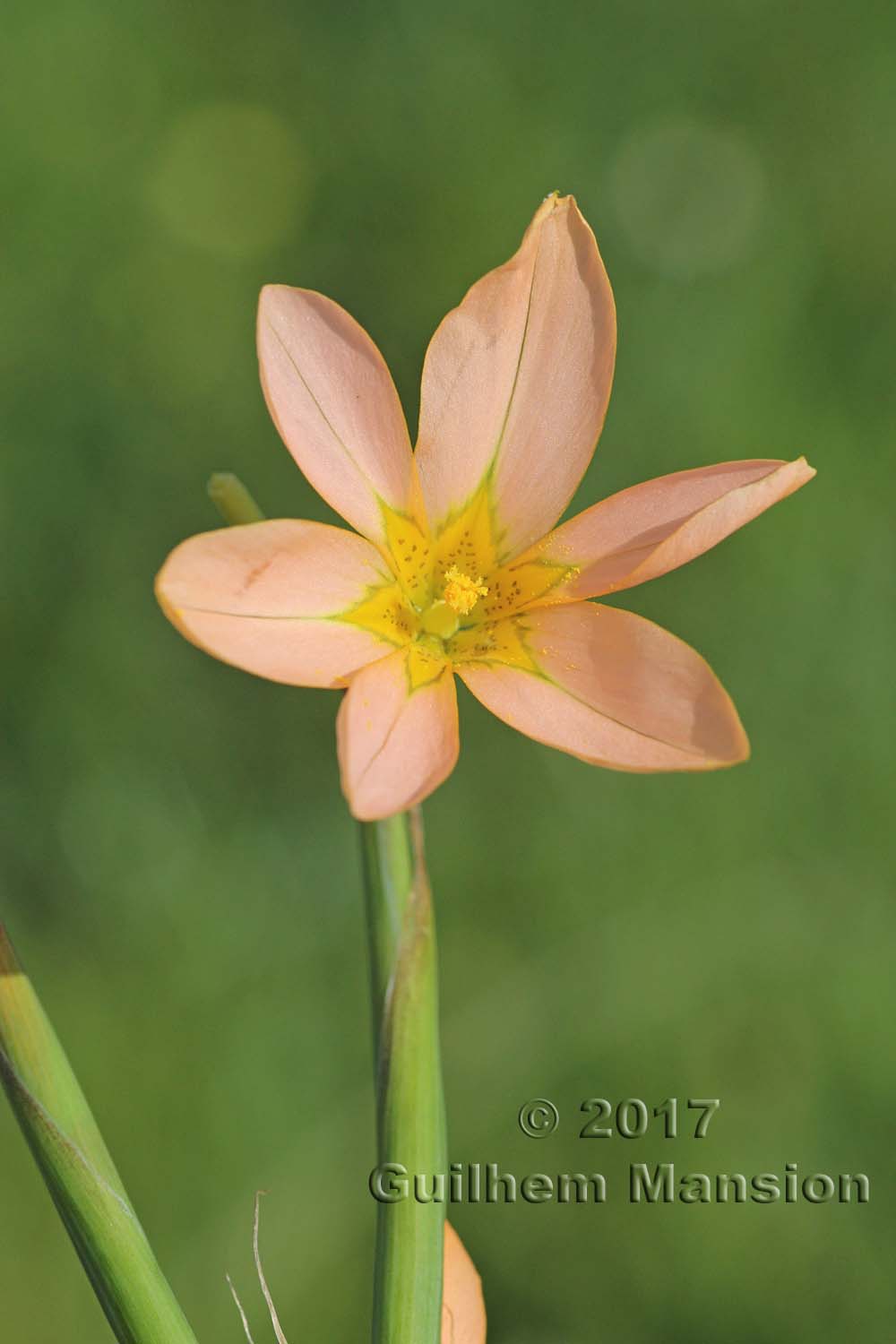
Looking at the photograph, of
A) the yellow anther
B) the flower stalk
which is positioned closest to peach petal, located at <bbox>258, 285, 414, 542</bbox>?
the yellow anther

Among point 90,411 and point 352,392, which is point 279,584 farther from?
point 90,411

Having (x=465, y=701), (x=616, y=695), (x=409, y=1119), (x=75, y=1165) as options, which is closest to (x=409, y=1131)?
(x=409, y=1119)

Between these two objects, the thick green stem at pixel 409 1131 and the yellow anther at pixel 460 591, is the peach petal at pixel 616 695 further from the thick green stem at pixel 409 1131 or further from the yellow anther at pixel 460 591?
the thick green stem at pixel 409 1131

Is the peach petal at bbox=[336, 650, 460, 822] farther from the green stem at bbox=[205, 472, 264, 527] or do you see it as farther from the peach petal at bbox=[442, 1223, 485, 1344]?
the peach petal at bbox=[442, 1223, 485, 1344]

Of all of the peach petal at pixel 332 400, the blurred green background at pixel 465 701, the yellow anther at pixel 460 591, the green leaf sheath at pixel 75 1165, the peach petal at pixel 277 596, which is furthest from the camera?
the blurred green background at pixel 465 701

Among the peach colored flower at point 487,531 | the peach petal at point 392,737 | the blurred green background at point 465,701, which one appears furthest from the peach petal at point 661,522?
the blurred green background at point 465,701

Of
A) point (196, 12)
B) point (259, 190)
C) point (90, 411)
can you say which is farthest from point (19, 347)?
point (196, 12)

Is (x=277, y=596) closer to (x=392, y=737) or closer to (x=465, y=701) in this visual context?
(x=392, y=737)
